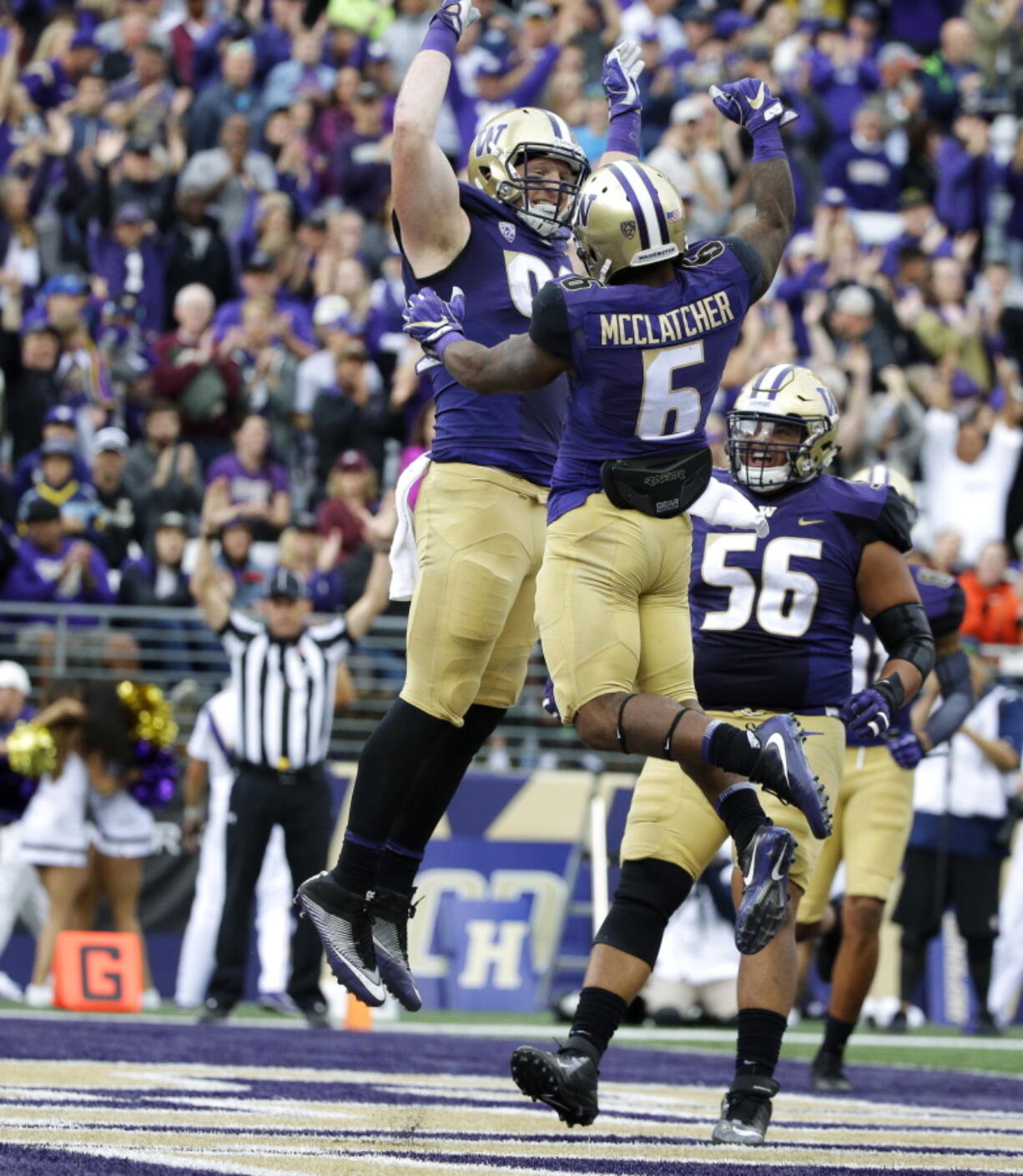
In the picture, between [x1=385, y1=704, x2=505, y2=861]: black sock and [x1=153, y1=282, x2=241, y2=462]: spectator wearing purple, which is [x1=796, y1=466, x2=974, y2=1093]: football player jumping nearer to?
[x1=385, y1=704, x2=505, y2=861]: black sock

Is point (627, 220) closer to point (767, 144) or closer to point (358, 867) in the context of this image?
point (767, 144)

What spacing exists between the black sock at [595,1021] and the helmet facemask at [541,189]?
1.89 meters

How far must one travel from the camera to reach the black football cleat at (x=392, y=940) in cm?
540

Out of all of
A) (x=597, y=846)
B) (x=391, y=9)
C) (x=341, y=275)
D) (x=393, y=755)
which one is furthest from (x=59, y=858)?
(x=391, y=9)

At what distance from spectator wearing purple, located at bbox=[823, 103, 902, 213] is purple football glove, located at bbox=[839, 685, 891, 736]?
38.7 feet

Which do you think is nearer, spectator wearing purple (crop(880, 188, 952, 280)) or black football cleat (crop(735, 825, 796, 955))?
black football cleat (crop(735, 825, 796, 955))

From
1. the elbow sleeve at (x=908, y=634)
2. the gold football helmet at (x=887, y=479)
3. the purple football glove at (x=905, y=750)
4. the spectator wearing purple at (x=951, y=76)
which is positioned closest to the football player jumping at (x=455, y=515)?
the elbow sleeve at (x=908, y=634)

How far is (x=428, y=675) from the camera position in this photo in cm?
540

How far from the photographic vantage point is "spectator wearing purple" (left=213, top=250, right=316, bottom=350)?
13.7 meters

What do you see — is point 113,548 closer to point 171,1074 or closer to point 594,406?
point 171,1074

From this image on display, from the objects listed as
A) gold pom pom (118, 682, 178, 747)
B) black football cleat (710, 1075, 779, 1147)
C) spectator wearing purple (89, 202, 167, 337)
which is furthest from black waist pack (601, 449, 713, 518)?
spectator wearing purple (89, 202, 167, 337)

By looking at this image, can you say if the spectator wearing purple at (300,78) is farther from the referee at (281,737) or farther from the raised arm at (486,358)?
the raised arm at (486,358)

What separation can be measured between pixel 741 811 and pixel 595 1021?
0.59m

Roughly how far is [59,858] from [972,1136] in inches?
266
